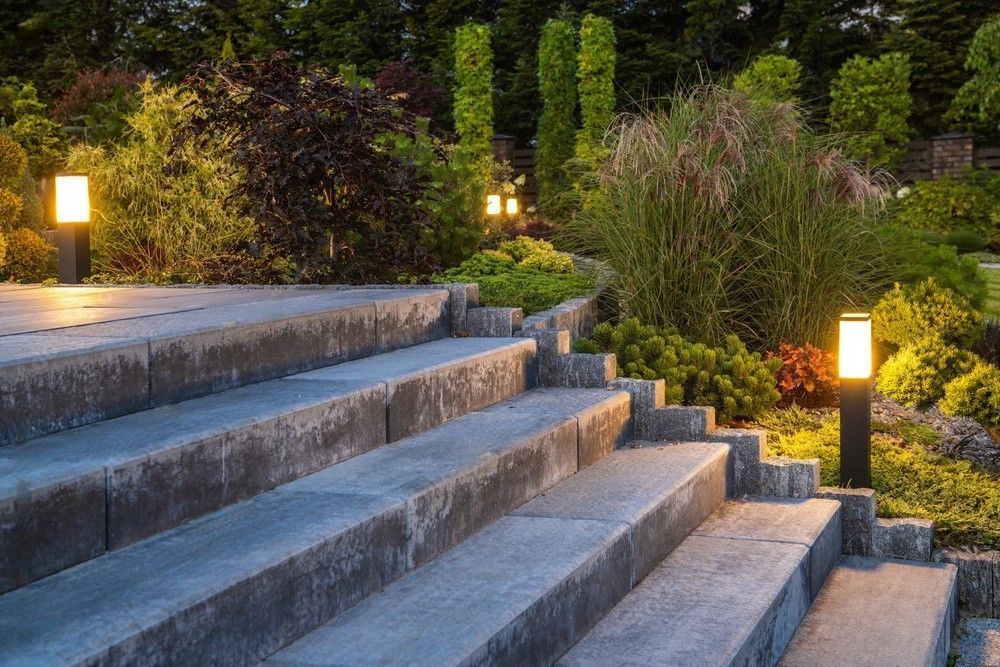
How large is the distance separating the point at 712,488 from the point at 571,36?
1470 cm

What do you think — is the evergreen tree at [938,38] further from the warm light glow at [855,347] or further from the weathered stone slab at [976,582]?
the weathered stone slab at [976,582]

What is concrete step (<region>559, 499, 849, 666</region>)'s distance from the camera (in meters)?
2.79

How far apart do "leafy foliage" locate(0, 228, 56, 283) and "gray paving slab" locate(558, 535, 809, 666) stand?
5865mm

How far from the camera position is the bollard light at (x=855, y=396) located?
4426mm

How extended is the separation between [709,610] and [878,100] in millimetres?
14888

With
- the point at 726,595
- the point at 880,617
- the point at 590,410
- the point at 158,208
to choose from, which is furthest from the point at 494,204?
the point at 726,595

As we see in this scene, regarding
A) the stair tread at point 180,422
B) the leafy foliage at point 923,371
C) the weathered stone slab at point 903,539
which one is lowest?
the weathered stone slab at point 903,539

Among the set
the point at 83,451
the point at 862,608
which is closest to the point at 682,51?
the point at 862,608

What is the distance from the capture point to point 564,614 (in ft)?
9.14

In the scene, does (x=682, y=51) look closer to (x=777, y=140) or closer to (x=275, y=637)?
(x=777, y=140)

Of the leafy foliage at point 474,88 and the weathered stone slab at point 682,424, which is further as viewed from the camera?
the leafy foliage at point 474,88

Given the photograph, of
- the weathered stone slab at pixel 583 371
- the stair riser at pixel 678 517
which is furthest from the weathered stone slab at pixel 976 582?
the weathered stone slab at pixel 583 371

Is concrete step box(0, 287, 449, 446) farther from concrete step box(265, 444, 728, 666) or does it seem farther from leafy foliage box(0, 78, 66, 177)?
leafy foliage box(0, 78, 66, 177)

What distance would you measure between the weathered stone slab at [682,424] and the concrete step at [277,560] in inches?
41.9
